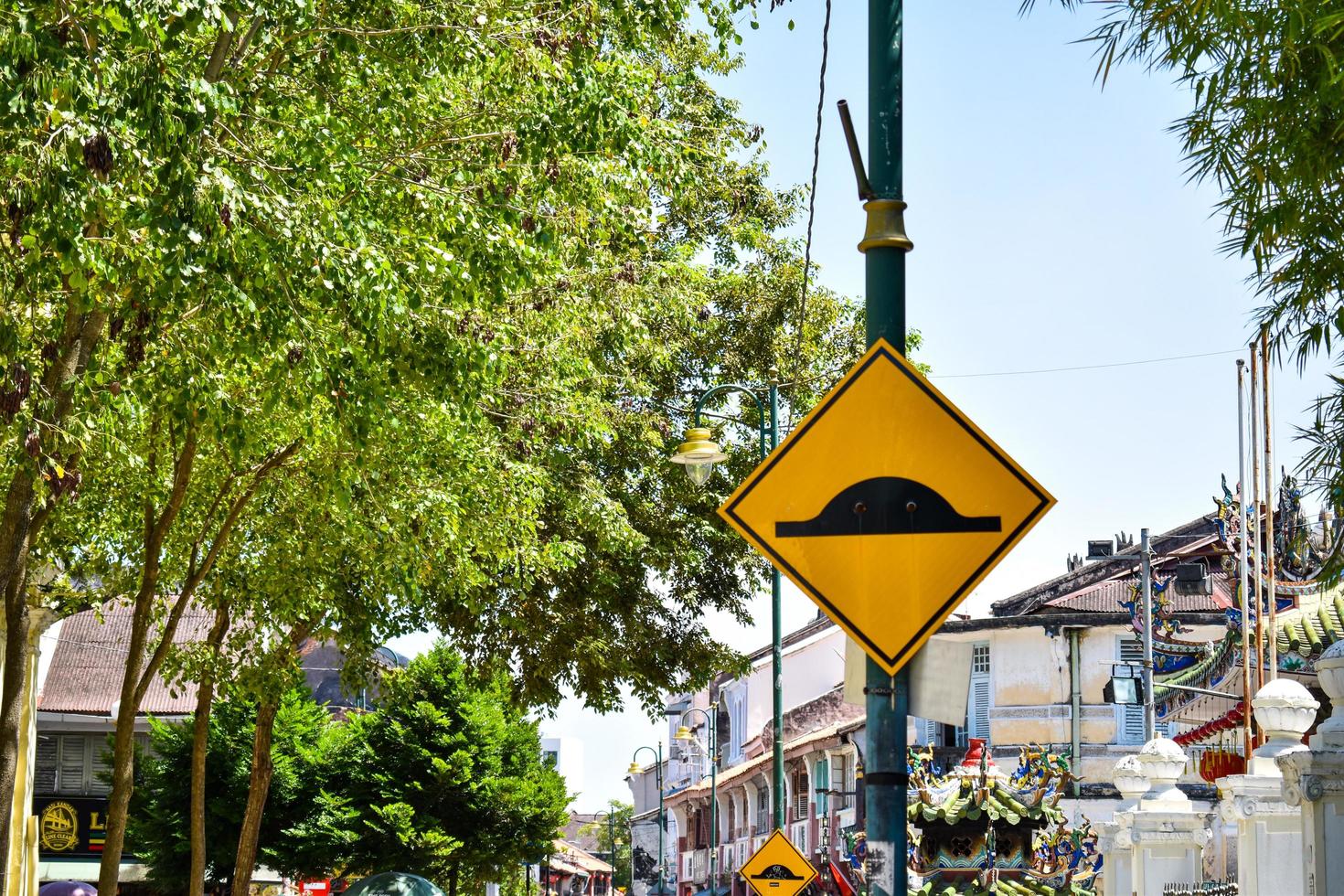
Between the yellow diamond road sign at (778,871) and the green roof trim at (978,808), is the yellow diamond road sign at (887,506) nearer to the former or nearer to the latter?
the yellow diamond road sign at (778,871)

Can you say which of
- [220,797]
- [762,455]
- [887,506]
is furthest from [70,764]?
[887,506]

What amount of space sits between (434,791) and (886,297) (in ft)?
122

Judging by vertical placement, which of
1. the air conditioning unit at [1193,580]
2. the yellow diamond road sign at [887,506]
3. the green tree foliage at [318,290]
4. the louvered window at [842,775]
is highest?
the air conditioning unit at [1193,580]

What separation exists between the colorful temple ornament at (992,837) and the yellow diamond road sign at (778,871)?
4.58 feet

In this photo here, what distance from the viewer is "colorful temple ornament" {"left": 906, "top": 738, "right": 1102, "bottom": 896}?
1878cm

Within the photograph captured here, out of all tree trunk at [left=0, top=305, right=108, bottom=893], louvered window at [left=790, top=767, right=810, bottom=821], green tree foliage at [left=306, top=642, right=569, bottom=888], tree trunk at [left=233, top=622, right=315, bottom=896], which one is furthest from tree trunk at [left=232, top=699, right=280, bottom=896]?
louvered window at [left=790, top=767, right=810, bottom=821]

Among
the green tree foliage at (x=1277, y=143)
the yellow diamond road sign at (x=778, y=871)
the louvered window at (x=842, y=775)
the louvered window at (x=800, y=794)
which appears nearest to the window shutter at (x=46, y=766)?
the louvered window at (x=842, y=775)

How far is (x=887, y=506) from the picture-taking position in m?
5.50

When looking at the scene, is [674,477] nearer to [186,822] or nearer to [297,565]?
[297,565]

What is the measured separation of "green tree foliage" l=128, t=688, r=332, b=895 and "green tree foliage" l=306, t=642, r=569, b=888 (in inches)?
33.6

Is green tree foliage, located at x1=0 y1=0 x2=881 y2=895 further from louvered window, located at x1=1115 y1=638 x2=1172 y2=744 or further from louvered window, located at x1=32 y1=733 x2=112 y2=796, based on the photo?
louvered window, located at x1=32 y1=733 x2=112 y2=796

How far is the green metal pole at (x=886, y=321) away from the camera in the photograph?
5.47 metres

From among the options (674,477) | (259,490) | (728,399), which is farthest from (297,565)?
(728,399)

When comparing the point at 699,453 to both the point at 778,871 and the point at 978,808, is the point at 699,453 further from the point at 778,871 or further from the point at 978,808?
the point at 978,808
